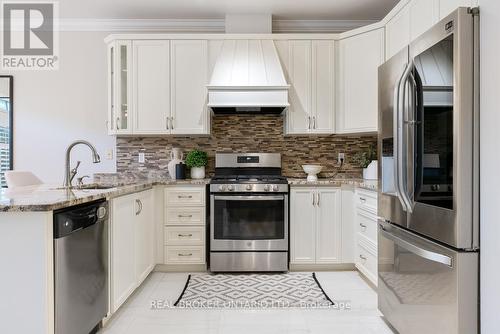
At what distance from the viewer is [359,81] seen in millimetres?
Result: 3492

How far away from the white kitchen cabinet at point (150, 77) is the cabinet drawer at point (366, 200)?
6.55 feet

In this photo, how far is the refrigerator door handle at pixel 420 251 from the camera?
1.59 m

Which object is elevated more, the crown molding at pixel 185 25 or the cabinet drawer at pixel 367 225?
the crown molding at pixel 185 25

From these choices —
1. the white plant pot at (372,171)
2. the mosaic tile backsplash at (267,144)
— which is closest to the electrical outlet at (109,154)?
the mosaic tile backsplash at (267,144)

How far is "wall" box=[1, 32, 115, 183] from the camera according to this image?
406 cm

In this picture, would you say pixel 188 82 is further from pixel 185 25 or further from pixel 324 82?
pixel 324 82

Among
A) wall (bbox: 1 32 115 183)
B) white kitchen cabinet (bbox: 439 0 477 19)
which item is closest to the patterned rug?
wall (bbox: 1 32 115 183)

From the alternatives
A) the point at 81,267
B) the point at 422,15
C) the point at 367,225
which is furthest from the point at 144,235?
the point at 422,15

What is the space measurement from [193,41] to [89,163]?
183 cm

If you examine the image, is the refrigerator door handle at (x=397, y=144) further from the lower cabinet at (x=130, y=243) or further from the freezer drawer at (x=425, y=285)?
the lower cabinet at (x=130, y=243)

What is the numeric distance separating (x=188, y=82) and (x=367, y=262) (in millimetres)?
2436

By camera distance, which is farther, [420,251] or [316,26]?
[316,26]

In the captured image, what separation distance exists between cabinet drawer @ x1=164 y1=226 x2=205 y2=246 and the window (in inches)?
85.3

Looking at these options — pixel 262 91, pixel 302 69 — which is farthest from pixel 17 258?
pixel 302 69
